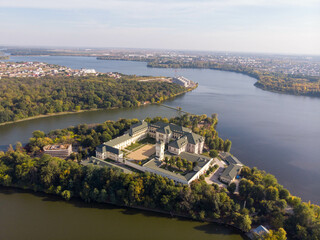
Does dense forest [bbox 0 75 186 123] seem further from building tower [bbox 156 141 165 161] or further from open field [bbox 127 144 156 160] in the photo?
building tower [bbox 156 141 165 161]

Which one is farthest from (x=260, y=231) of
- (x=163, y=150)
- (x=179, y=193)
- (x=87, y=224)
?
(x=87, y=224)

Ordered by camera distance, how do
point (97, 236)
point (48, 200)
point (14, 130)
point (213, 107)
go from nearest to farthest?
point (97, 236)
point (48, 200)
point (14, 130)
point (213, 107)

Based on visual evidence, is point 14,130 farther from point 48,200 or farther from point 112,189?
point 112,189

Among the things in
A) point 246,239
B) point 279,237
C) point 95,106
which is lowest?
point 246,239

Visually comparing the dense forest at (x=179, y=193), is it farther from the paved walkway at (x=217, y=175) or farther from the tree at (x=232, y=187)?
the paved walkway at (x=217, y=175)

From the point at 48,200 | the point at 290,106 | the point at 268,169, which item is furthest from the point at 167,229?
the point at 290,106

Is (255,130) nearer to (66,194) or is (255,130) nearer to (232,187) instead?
(232,187)
